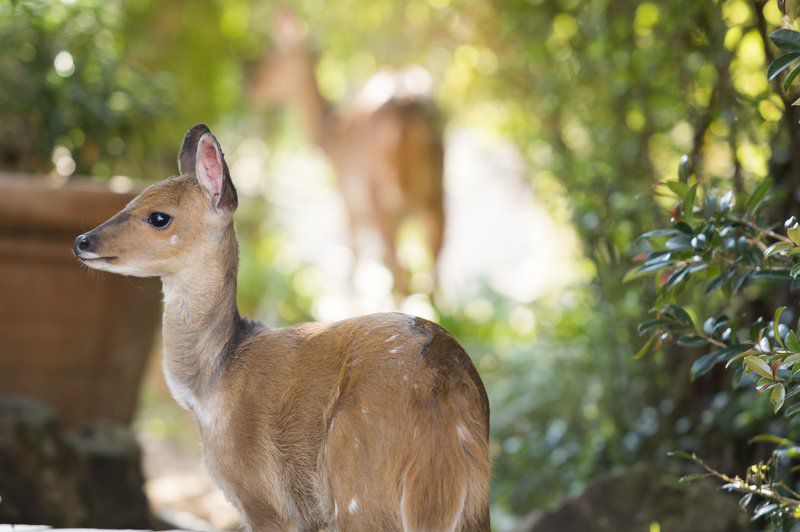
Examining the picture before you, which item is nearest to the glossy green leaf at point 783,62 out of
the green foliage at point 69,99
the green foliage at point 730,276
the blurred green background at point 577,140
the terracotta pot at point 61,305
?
the green foliage at point 730,276

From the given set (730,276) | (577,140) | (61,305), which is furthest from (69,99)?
(730,276)

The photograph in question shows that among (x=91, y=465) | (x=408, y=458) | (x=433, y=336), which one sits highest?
(x=433, y=336)

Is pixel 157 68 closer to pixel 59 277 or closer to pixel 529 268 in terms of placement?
pixel 59 277

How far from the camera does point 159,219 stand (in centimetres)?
283

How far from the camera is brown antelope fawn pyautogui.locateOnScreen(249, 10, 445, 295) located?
38.3ft

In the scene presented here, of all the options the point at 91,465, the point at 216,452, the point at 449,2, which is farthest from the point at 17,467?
the point at 449,2

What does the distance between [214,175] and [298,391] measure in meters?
0.67

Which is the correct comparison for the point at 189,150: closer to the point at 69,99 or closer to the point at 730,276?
the point at 730,276

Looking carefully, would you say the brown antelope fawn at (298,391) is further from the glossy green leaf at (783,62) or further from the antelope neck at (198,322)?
the glossy green leaf at (783,62)

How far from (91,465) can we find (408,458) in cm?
299

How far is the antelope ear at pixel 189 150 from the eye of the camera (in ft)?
10.1

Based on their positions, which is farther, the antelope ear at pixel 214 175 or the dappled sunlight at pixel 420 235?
the dappled sunlight at pixel 420 235

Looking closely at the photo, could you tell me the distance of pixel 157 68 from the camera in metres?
9.40

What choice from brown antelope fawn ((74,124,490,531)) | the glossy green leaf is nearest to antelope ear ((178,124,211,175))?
brown antelope fawn ((74,124,490,531))
